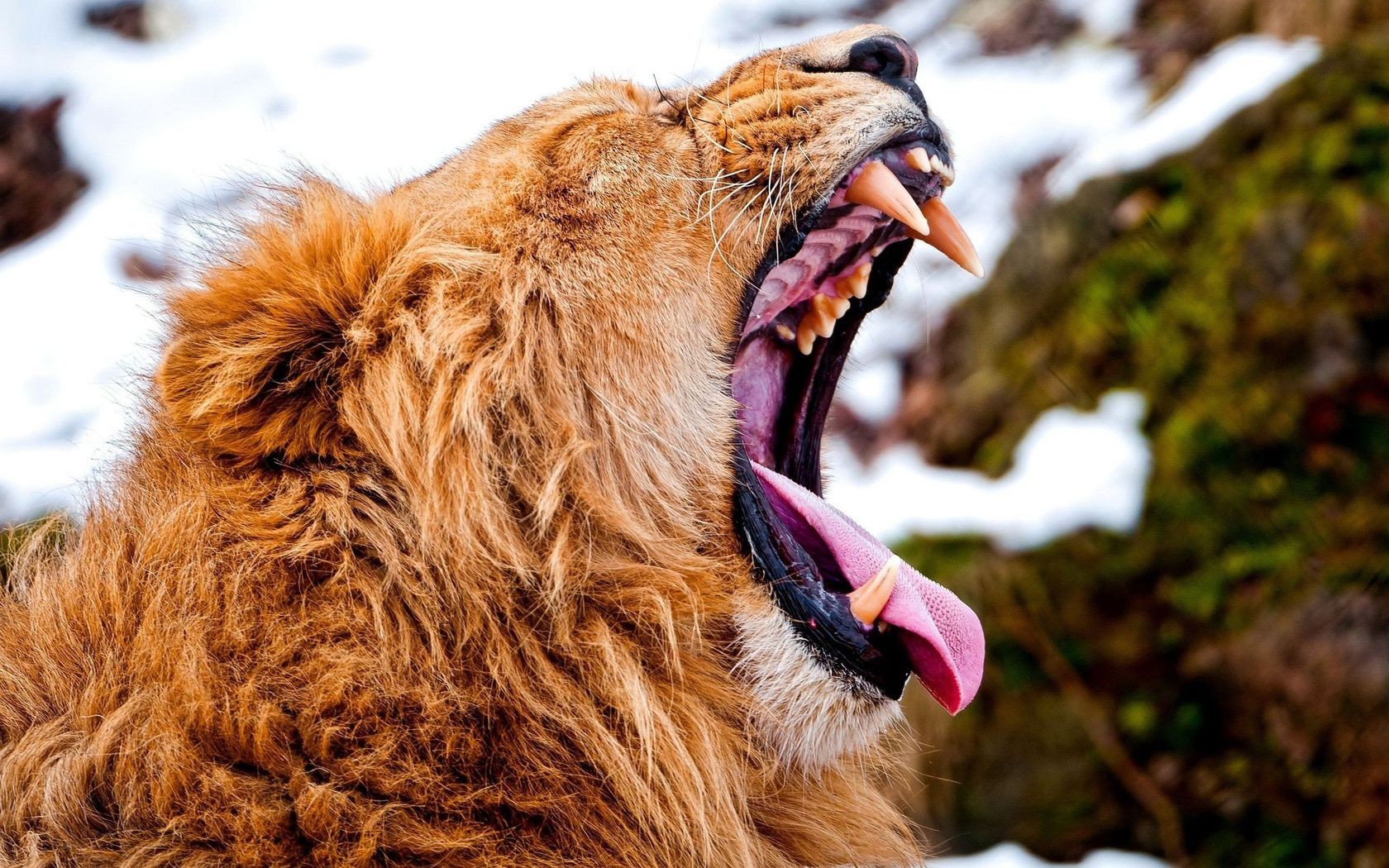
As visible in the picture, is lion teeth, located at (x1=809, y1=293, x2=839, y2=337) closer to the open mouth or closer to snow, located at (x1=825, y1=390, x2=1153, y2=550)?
the open mouth

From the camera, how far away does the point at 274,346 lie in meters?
1.70

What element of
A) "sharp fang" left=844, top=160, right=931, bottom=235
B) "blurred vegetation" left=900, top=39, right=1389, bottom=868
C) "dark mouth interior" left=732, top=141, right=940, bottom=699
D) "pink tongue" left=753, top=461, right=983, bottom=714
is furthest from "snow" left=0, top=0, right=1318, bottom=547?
"sharp fang" left=844, top=160, right=931, bottom=235

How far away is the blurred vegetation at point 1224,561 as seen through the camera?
2.82 metres

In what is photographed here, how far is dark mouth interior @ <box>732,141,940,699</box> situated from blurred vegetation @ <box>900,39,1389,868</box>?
122 cm

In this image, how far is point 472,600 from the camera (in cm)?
167

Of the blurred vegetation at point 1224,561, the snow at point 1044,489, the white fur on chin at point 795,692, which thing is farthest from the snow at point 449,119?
→ the white fur on chin at point 795,692

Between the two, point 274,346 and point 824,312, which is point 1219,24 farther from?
point 274,346

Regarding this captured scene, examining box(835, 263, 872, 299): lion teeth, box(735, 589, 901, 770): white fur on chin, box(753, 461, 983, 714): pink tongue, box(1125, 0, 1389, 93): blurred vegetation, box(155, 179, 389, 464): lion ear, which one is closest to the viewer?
box(155, 179, 389, 464): lion ear

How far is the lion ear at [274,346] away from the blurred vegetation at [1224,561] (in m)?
2.10

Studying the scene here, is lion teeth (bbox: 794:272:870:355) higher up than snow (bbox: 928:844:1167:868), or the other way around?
lion teeth (bbox: 794:272:870:355)

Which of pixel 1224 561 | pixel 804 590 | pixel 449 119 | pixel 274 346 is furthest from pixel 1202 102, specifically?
pixel 274 346

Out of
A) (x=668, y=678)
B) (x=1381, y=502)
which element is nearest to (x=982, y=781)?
(x=1381, y=502)

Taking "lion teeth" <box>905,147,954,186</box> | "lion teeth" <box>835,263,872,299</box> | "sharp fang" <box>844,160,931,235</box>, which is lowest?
"lion teeth" <box>835,263,872,299</box>

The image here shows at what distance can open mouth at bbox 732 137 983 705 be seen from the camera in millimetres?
1922
